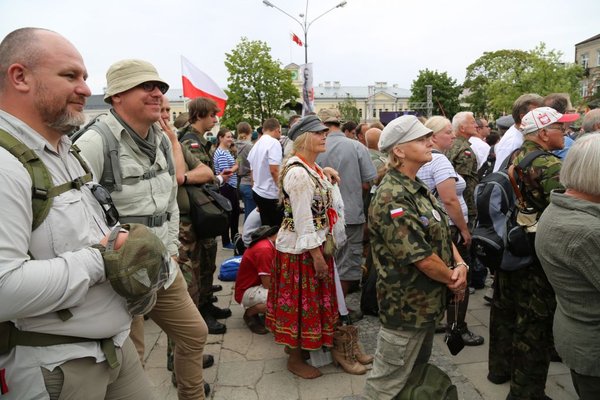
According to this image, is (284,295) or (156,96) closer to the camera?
(156,96)

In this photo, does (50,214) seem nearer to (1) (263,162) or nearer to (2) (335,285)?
(2) (335,285)

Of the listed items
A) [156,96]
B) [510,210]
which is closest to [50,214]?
[156,96]

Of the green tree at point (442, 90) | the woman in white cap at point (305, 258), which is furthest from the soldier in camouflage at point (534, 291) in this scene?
the green tree at point (442, 90)

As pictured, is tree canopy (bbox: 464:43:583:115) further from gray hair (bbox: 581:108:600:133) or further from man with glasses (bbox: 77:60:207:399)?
man with glasses (bbox: 77:60:207:399)

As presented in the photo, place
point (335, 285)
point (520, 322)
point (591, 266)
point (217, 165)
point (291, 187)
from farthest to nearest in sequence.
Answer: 1. point (217, 165)
2. point (335, 285)
3. point (291, 187)
4. point (520, 322)
5. point (591, 266)

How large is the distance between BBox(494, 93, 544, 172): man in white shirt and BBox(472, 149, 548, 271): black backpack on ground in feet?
4.16

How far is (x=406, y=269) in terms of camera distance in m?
2.33

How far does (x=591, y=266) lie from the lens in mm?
1902

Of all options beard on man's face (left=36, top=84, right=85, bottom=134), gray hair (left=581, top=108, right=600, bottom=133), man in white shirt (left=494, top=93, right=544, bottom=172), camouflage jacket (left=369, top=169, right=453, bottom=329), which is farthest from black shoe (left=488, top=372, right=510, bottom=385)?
beard on man's face (left=36, top=84, right=85, bottom=134)

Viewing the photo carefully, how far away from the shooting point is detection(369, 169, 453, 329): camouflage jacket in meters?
2.27

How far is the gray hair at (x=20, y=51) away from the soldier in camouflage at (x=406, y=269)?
1751 millimetres

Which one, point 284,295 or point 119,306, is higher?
point 119,306

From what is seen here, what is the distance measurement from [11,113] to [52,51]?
0.25 metres

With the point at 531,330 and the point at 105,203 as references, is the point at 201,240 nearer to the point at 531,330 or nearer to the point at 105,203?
the point at 105,203
